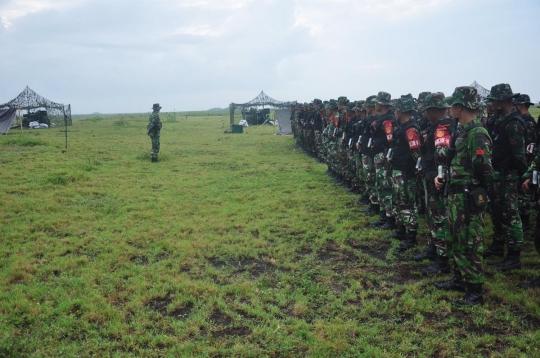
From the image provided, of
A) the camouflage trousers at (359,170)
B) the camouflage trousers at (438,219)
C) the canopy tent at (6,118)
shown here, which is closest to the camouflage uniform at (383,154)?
the camouflage trousers at (438,219)

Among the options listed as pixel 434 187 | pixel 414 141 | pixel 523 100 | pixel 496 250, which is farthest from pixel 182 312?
pixel 523 100

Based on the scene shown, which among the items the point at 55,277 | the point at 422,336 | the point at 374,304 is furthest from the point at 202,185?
the point at 422,336

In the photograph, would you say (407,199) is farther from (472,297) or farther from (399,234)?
(472,297)

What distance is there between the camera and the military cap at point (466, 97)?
12.7ft

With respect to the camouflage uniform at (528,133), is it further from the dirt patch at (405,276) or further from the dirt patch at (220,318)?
the dirt patch at (220,318)

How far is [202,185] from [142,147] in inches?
364

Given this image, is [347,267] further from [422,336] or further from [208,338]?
[208,338]

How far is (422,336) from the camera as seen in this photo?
11.5ft

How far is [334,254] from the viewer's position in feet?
18.5

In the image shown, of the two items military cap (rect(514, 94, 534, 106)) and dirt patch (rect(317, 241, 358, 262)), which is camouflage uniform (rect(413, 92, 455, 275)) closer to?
dirt patch (rect(317, 241, 358, 262))

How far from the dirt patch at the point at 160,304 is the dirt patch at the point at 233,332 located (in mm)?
724

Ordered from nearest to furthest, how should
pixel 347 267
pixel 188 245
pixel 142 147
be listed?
A: 1. pixel 347 267
2. pixel 188 245
3. pixel 142 147

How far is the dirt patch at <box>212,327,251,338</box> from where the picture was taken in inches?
143

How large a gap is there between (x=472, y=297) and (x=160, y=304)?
3316mm
